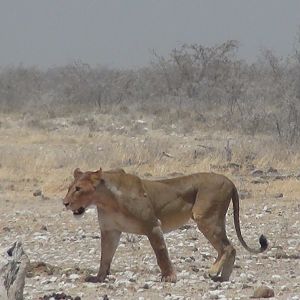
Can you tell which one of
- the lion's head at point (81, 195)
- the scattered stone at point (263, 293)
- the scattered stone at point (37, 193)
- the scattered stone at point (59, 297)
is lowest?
the scattered stone at point (37, 193)

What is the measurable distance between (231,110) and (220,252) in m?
26.9

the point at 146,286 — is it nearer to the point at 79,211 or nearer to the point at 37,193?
the point at 79,211

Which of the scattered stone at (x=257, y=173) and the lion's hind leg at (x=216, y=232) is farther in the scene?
the scattered stone at (x=257, y=173)

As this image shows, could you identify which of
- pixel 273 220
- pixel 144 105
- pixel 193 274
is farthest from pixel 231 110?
pixel 193 274

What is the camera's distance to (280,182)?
19.2 metres

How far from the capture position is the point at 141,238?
522 inches

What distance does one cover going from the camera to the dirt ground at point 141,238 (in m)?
9.61

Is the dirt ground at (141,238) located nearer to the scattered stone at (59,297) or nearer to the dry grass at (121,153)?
the dry grass at (121,153)

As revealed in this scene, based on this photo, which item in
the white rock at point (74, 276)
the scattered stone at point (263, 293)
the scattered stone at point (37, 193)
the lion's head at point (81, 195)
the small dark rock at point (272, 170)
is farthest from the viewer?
the small dark rock at point (272, 170)

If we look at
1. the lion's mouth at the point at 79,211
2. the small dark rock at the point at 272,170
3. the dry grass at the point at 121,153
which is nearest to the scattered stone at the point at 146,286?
the lion's mouth at the point at 79,211

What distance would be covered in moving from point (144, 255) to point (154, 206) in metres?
2.26

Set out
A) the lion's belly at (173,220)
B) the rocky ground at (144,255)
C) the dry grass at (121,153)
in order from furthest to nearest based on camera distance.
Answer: the dry grass at (121,153) < the lion's belly at (173,220) < the rocky ground at (144,255)

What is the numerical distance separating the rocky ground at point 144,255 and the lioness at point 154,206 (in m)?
0.29

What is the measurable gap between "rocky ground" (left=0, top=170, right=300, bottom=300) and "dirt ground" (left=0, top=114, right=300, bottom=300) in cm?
1
